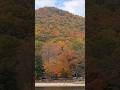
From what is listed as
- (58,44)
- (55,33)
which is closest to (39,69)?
(58,44)

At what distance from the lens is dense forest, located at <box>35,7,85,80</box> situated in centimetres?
292

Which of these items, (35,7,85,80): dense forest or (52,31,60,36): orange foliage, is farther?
(52,31,60,36): orange foliage

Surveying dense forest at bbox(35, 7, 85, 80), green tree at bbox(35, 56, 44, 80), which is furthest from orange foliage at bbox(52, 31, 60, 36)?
green tree at bbox(35, 56, 44, 80)

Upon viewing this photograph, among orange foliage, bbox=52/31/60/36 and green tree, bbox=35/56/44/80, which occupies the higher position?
orange foliage, bbox=52/31/60/36

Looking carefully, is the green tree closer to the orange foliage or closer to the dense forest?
the dense forest

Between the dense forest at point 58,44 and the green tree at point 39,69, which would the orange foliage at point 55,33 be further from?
the green tree at point 39,69

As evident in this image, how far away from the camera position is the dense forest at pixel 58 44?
9.59 feet

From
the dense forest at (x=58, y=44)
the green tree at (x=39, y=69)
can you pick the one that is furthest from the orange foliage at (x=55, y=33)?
the green tree at (x=39, y=69)

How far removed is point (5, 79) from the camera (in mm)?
2791

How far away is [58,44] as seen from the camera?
9.73 ft

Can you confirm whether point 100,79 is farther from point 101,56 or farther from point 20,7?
point 20,7

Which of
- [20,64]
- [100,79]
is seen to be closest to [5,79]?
[20,64]

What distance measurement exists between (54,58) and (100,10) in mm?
754

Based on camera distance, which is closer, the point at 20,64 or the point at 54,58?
the point at 20,64
